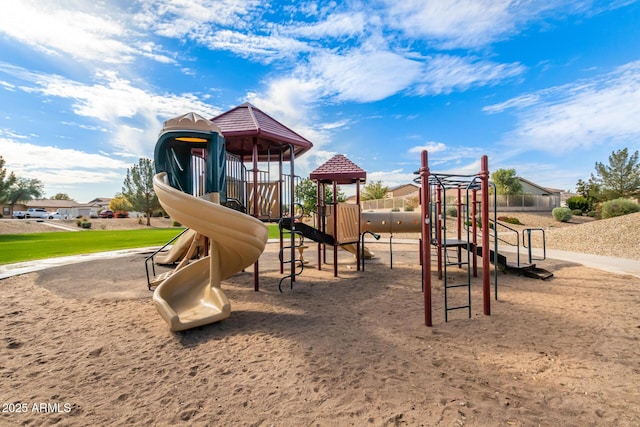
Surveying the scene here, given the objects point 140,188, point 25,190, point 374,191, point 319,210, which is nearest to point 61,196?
point 25,190

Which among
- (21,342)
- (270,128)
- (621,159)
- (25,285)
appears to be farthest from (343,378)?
(621,159)

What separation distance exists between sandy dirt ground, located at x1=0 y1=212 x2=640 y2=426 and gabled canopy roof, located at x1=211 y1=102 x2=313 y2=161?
364 cm

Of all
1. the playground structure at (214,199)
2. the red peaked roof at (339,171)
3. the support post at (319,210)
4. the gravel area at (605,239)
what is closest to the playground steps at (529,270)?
the red peaked roof at (339,171)

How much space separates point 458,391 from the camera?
3.11 m

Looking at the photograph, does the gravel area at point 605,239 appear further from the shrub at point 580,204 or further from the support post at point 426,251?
the shrub at point 580,204

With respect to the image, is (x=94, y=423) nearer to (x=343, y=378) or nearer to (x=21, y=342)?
(x=343, y=378)

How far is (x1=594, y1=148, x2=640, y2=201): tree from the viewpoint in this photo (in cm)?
3016

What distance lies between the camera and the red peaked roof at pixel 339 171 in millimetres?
9320

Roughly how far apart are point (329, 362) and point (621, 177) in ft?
132

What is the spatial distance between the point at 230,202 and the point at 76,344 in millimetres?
3746

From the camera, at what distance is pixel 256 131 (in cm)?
718

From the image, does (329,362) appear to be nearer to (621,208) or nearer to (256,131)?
(256,131)

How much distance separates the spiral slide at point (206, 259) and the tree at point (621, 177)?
38545 millimetres

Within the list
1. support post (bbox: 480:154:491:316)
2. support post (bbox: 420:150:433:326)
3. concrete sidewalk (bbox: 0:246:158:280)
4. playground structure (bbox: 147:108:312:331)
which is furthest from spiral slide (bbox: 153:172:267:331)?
concrete sidewalk (bbox: 0:246:158:280)
